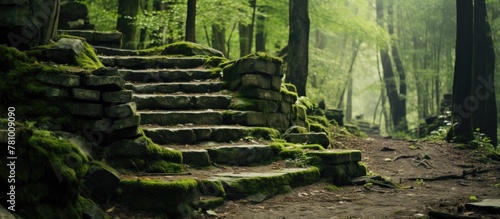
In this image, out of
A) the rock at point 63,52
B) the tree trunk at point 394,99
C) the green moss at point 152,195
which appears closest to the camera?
the green moss at point 152,195

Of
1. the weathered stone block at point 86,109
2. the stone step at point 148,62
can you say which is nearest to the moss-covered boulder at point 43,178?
the weathered stone block at point 86,109

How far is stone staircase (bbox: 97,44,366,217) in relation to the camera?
586 centimetres

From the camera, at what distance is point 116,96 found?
6.53 metres

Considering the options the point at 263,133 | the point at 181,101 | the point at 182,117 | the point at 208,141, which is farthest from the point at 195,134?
the point at 263,133

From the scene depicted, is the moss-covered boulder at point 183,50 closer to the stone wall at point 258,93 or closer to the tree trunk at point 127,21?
the stone wall at point 258,93

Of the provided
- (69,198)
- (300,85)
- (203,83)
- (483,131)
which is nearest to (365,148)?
(300,85)

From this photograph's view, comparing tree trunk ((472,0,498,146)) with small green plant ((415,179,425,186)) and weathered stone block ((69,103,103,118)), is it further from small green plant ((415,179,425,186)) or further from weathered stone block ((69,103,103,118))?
weathered stone block ((69,103,103,118))

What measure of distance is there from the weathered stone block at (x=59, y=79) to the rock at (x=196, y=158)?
74.5 inches

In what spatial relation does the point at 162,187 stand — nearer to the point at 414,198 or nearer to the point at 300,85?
the point at 414,198

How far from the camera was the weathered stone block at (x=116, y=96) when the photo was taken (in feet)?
21.2

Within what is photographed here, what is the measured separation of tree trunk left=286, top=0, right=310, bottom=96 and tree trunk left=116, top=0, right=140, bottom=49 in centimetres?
556

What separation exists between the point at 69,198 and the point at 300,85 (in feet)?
34.5

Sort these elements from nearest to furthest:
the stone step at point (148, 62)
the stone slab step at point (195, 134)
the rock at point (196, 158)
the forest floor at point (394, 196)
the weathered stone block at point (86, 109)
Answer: the forest floor at point (394, 196)
the weathered stone block at point (86, 109)
the rock at point (196, 158)
the stone slab step at point (195, 134)
the stone step at point (148, 62)

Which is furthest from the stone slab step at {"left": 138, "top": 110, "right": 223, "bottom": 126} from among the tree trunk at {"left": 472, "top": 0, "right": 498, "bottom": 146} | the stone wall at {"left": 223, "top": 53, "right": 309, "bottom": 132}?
the tree trunk at {"left": 472, "top": 0, "right": 498, "bottom": 146}
